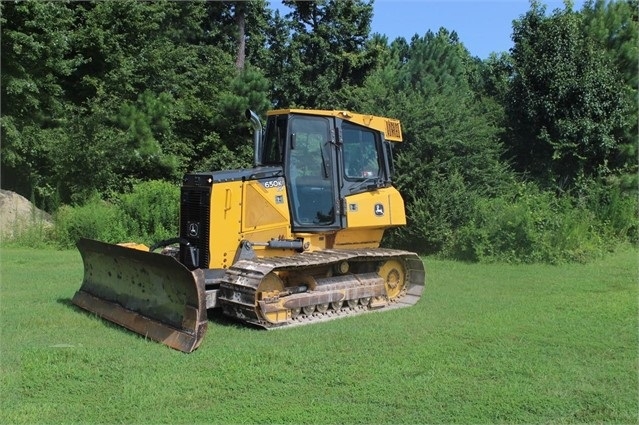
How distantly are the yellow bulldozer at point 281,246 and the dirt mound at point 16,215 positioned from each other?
7.97 m

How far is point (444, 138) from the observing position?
1423 centimetres

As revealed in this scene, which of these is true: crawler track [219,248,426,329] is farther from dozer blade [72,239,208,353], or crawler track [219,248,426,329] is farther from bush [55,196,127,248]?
bush [55,196,127,248]

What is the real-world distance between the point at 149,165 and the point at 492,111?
987 cm

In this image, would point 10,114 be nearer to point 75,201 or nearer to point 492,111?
point 75,201

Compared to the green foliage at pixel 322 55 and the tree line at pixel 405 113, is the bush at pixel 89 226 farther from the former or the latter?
the green foliage at pixel 322 55

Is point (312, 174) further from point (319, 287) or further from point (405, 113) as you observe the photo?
point (405, 113)

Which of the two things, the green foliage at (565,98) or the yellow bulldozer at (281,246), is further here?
the green foliage at (565,98)

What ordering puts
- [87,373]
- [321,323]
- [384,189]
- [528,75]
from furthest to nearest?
1. [528,75]
2. [384,189]
3. [321,323]
4. [87,373]

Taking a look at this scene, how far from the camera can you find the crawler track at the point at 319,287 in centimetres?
690

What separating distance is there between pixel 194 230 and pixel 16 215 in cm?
998

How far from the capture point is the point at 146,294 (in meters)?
6.84

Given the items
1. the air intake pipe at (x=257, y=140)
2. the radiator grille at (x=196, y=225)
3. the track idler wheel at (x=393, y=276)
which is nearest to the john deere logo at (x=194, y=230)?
the radiator grille at (x=196, y=225)

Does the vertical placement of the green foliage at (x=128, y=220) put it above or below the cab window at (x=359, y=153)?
below

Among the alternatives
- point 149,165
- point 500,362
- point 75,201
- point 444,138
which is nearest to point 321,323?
point 500,362
